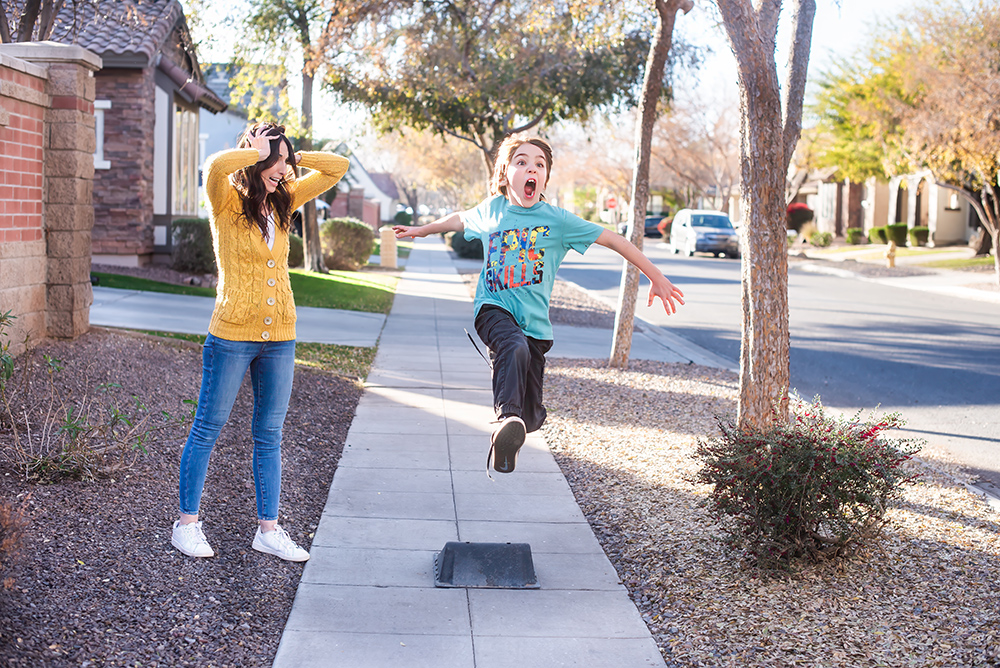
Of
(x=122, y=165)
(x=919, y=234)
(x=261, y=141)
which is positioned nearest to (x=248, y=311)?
(x=261, y=141)

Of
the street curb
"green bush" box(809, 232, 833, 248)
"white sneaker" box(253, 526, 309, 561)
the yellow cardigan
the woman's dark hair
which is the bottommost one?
"white sneaker" box(253, 526, 309, 561)

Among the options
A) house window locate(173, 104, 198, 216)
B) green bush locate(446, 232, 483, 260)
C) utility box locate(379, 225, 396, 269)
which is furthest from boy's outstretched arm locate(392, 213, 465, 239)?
green bush locate(446, 232, 483, 260)

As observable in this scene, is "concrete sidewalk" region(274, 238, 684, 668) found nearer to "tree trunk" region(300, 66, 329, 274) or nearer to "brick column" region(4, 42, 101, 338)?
"brick column" region(4, 42, 101, 338)

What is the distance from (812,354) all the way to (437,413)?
6.74m

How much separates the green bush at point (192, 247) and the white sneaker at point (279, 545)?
1294 centimetres

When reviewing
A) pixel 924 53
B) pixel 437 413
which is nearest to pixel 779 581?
pixel 437 413

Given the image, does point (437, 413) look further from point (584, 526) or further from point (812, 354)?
point (812, 354)

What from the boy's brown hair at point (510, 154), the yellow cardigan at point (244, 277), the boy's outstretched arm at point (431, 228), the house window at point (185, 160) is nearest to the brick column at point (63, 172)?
the yellow cardigan at point (244, 277)

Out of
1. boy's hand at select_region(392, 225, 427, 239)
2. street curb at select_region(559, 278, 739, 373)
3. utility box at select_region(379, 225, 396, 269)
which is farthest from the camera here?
utility box at select_region(379, 225, 396, 269)

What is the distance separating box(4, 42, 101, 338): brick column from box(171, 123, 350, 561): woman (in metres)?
3.87

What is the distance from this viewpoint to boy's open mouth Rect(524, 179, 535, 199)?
4398mm

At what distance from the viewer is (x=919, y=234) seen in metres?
44.7

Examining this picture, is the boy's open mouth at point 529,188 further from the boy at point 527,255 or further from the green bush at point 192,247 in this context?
the green bush at point 192,247

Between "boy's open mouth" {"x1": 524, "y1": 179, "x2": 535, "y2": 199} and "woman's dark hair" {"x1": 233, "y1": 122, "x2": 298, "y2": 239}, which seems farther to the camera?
"boy's open mouth" {"x1": 524, "y1": 179, "x2": 535, "y2": 199}
